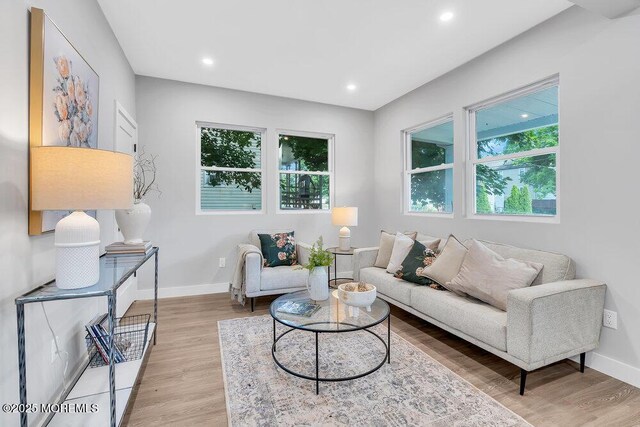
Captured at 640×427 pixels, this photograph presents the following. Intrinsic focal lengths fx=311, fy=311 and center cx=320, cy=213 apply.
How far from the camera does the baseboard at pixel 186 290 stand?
12.2ft

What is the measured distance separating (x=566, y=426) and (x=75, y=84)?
3.41m

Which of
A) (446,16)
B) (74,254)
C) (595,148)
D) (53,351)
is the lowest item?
(53,351)

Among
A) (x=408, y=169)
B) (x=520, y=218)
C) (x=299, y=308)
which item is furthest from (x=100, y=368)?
(x=408, y=169)

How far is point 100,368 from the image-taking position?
1.97 meters

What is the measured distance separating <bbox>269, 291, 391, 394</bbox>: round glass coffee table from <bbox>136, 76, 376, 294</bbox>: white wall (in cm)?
191

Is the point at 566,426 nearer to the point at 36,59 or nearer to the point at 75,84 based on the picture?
the point at 36,59

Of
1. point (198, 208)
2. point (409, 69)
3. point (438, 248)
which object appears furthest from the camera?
point (198, 208)

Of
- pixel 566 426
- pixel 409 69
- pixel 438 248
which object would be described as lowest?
pixel 566 426

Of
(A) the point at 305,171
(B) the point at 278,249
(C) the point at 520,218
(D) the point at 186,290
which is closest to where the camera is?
(C) the point at 520,218

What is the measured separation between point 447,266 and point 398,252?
25.3 inches

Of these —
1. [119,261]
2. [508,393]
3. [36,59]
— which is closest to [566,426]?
[508,393]

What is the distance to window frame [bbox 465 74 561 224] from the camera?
2.56 metres

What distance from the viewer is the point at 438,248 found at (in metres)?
3.19

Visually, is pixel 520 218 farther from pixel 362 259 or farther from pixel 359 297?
pixel 359 297
